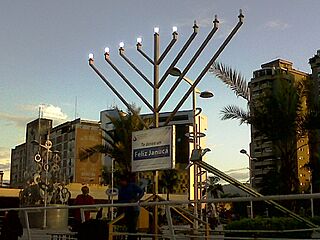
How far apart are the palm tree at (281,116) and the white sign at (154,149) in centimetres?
858

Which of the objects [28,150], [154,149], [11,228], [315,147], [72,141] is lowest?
[11,228]

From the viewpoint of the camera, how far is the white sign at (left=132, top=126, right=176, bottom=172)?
1050cm

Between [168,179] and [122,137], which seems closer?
[122,137]

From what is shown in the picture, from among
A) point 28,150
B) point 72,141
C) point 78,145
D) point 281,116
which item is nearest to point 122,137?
point 281,116

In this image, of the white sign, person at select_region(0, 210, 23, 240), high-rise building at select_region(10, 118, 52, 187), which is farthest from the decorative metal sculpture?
high-rise building at select_region(10, 118, 52, 187)

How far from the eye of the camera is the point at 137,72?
38.5 feet

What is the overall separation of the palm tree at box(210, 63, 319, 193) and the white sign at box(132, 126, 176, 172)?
8.58 m

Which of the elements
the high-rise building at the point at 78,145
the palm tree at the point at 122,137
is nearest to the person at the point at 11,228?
the palm tree at the point at 122,137

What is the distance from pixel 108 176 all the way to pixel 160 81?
38731mm

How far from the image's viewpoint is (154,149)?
10.8 meters

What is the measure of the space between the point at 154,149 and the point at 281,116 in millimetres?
10349

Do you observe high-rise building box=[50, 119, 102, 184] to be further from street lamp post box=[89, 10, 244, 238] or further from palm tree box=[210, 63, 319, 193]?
street lamp post box=[89, 10, 244, 238]

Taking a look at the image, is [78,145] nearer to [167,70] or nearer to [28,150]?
[28,150]

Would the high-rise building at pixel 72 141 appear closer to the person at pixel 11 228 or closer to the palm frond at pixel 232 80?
the palm frond at pixel 232 80
